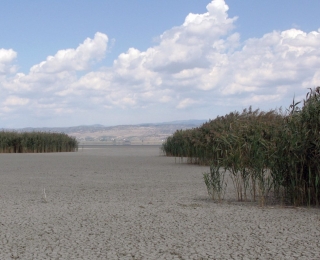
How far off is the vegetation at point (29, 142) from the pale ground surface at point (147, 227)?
2436 centimetres

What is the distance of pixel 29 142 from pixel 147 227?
29.7m

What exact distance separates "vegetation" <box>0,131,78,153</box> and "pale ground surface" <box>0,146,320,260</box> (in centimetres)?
2436

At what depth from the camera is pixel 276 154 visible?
362 inches

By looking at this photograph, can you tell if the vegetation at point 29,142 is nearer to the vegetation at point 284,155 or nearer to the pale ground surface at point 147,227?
the pale ground surface at point 147,227

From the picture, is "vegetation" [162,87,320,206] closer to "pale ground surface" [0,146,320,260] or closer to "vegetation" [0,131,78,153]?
"pale ground surface" [0,146,320,260]

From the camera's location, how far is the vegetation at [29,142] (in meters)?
35.0

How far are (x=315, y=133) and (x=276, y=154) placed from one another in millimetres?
915

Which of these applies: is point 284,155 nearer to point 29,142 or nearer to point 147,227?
point 147,227

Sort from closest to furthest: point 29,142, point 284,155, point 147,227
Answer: point 147,227
point 284,155
point 29,142

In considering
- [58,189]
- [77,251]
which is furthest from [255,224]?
[58,189]

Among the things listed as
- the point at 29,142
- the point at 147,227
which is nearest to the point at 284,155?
the point at 147,227

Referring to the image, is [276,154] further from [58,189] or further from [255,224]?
[58,189]

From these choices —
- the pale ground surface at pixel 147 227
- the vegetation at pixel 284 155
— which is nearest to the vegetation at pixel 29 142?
the pale ground surface at pixel 147 227

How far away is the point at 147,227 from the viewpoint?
727 centimetres
